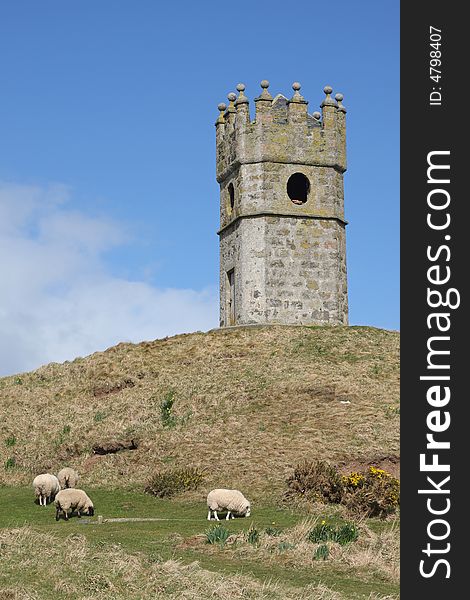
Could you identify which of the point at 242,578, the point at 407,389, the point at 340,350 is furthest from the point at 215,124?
the point at 407,389

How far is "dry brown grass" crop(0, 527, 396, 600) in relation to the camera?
16.5m

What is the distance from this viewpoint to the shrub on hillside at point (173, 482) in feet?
102

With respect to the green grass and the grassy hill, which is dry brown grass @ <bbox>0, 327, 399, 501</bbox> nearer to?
the grassy hill

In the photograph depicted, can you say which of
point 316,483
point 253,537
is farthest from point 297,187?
point 253,537

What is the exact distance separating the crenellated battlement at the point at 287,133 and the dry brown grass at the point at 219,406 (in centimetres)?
951

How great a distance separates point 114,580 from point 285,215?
3345 centimetres

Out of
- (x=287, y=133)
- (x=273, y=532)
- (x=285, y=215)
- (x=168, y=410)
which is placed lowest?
(x=273, y=532)

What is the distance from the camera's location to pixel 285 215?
49125mm

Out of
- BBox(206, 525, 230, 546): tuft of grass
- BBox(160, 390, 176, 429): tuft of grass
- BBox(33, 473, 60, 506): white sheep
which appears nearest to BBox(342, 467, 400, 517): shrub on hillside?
BBox(206, 525, 230, 546): tuft of grass

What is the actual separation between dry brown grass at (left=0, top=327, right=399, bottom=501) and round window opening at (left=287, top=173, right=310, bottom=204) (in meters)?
8.31

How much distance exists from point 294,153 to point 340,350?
12.0m

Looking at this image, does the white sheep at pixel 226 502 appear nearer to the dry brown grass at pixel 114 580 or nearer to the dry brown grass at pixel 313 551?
the dry brown grass at pixel 313 551

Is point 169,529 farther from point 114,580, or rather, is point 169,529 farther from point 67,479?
point 67,479

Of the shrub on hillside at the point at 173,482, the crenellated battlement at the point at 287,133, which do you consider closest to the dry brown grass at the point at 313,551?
the shrub on hillside at the point at 173,482
